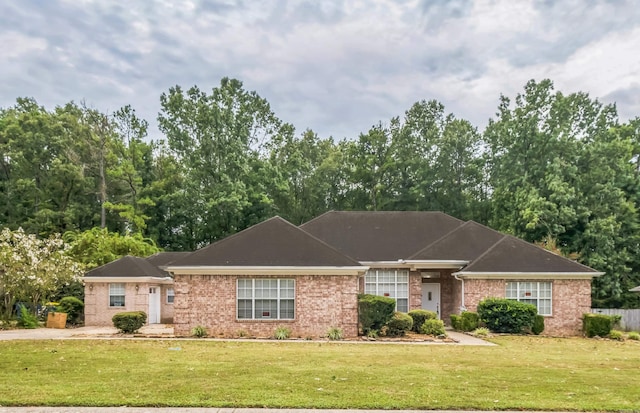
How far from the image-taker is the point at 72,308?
25625mm

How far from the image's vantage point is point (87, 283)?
84.4ft

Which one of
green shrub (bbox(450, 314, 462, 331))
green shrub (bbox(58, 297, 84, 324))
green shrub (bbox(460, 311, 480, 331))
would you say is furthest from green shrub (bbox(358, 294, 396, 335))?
green shrub (bbox(58, 297, 84, 324))

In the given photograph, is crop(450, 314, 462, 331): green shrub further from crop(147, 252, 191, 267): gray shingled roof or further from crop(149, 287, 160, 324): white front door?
crop(147, 252, 191, 267): gray shingled roof

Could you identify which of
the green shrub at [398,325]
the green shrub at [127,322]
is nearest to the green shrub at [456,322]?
the green shrub at [398,325]

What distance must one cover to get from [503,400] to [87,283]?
2218 centimetres

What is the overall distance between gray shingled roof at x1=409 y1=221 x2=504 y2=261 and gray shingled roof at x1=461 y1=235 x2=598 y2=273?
141 cm

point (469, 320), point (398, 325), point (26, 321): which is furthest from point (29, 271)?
point (469, 320)

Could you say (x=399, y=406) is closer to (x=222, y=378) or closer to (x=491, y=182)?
(x=222, y=378)

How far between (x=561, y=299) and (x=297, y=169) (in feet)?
88.5

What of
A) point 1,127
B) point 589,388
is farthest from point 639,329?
point 1,127

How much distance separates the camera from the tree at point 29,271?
914 inches

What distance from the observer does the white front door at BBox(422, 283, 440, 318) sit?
2602 cm

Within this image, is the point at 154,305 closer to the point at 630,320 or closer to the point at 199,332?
the point at 199,332

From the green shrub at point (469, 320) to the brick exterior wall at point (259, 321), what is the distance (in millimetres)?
5092
